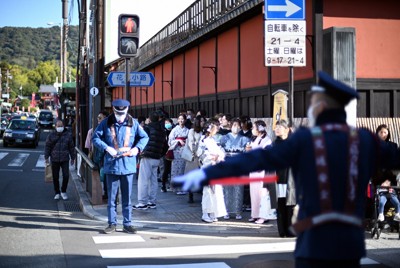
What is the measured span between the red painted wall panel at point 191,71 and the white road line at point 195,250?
14.8 m

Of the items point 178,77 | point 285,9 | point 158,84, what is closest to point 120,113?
point 285,9

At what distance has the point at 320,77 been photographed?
12.0 ft

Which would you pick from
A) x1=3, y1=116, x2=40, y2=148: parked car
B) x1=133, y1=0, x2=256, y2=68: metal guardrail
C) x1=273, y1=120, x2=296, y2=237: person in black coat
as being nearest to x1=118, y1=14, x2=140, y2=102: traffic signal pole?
x1=273, y1=120, x2=296, y2=237: person in black coat

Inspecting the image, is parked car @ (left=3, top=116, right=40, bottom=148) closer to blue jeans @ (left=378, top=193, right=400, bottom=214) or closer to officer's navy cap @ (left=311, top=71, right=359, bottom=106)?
blue jeans @ (left=378, top=193, right=400, bottom=214)

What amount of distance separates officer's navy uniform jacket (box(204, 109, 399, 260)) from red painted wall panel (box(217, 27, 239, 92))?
14.2 metres

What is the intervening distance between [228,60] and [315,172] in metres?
15.4

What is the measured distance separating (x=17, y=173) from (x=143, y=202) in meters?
9.53

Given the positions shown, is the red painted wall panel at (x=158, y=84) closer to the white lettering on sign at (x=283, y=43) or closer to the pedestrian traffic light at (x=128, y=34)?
the pedestrian traffic light at (x=128, y=34)

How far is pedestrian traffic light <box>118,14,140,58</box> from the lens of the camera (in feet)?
37.2

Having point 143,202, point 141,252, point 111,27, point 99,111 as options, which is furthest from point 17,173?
point 111,27

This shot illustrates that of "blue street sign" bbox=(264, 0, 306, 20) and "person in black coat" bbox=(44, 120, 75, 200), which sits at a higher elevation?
"blue street sign" bbox=(264, 0, 306, 20)

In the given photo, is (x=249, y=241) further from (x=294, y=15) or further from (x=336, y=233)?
(x=336, y=233)

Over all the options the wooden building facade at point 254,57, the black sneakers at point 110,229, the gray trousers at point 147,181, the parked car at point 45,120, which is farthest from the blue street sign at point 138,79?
the parked car at point 45,120

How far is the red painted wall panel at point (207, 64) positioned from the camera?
20.5 m
